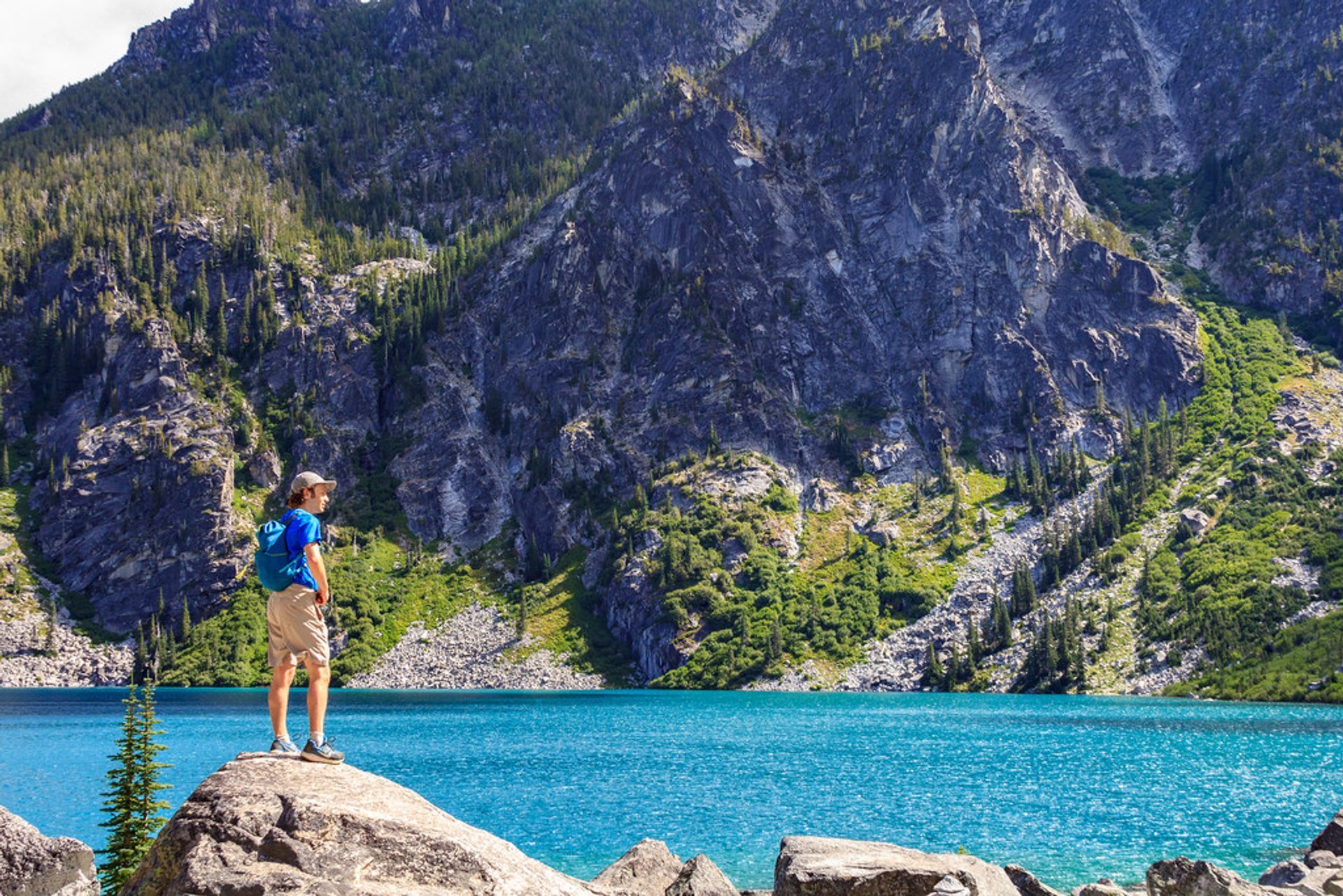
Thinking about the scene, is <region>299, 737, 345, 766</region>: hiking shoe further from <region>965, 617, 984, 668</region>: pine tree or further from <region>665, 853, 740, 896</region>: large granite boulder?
<region>965, 617, 984, 668</region>: pine tree

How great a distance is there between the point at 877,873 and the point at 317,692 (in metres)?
10.6

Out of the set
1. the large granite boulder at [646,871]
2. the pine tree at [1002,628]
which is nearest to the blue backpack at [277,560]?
the large granite boulder at [646,871]

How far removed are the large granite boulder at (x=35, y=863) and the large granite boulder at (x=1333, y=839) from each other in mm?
33107

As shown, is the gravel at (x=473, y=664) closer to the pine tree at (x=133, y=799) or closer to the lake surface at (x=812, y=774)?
the lake surface at (x=812, y=774)

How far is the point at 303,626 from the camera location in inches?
→ 523

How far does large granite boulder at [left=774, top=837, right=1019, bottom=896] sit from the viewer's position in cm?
1767

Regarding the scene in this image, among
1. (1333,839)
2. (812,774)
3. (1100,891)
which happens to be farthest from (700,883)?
(812,774)

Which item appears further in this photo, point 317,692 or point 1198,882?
point 1198,882

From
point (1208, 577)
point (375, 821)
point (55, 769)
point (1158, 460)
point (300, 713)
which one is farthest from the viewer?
point (1158, 460)

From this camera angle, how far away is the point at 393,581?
599ft

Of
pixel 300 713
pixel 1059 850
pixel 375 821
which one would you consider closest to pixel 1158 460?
pixel 300 713

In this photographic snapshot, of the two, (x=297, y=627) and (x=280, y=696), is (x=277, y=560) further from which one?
(x=280, y=696)

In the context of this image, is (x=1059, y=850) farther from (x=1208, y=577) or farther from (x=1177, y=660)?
(x=1208, y=577)

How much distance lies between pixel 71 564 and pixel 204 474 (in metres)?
27.1
